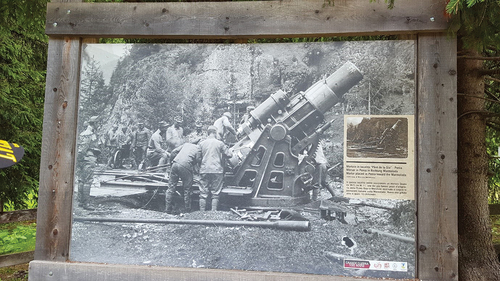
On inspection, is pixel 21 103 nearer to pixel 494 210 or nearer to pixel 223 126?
pixel 223 126

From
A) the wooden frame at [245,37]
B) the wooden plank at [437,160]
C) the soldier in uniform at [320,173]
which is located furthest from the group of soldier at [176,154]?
the wooden plank at [437,160]

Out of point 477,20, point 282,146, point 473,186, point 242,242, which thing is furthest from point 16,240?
point 477,20

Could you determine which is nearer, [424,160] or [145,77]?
[424,160]

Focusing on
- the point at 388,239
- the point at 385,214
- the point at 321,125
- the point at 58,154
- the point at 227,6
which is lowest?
the point at 388,239

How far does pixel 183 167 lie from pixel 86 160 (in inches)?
37.4

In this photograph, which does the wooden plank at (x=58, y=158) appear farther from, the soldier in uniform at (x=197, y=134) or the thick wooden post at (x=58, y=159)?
the soldier in uniform at (x=197, y=134)

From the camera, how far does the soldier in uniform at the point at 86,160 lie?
3602 millimetres

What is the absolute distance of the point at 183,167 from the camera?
11.5 ft

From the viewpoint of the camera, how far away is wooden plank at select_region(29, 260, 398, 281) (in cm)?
333

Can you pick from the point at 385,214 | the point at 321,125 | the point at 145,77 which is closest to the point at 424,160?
the point at 385,214

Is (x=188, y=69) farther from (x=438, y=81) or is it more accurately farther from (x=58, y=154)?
(x=438, y=81)

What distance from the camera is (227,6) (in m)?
3.53

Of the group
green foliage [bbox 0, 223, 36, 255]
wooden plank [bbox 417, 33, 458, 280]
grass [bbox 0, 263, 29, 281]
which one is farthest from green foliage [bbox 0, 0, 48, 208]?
wooden plank [bbox 417, 33, 458, 280]

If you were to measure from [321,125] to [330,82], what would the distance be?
39 cm
